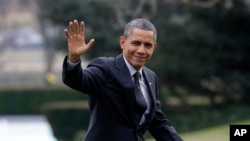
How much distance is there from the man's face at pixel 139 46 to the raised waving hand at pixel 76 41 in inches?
14.3

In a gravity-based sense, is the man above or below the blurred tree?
below

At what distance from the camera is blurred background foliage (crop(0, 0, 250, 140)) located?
2520 cm

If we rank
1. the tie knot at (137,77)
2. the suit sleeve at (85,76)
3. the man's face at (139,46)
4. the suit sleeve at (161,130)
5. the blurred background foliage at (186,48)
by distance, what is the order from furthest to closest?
the blurred background foliage at (186,48) < the suit sleeve at (161,130) < the tie knot at (137,77) < the man's face at (139,46) < the suit sleeve at (85,76)

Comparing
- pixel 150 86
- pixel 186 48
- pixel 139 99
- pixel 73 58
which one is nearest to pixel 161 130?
pixel 150 86

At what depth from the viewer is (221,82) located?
2631 centimetres

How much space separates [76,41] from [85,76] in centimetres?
23

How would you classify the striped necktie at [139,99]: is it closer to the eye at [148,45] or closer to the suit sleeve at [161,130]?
the eye at [148,45]

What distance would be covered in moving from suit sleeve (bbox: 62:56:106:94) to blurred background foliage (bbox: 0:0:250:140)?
1765 cm

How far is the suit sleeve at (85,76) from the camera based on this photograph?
228 inches

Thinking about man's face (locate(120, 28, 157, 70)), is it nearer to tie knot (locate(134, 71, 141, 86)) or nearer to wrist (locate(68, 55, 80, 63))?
tie knot (locate(134, 71, 141, 86))

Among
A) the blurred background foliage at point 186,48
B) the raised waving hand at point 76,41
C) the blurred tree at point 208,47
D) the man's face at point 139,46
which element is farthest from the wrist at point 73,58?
the blurred tree at point 208,47

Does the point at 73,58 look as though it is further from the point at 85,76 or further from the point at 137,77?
the point at 137,77

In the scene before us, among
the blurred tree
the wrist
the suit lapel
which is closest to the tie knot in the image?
the suit lapel

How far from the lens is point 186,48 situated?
25828 mm
